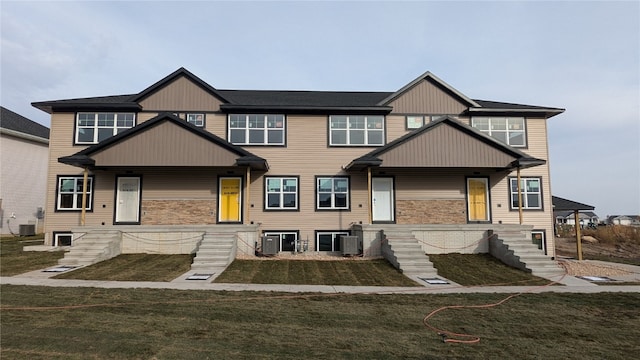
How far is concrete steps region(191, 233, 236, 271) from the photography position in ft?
41.9

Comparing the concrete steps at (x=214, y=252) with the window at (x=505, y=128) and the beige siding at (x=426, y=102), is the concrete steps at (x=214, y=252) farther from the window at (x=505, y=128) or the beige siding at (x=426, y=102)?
the window at (x=505, y=128)

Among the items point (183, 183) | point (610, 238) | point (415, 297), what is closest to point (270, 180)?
point (183, 183)

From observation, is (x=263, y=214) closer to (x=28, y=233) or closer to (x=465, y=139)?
(x=465, y=139)

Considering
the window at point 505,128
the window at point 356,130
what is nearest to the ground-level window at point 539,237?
the window at point 505,128

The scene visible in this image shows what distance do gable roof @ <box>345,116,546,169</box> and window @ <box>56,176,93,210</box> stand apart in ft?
41.4

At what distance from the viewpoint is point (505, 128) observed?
19.3 m

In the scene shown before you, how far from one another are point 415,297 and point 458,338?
2919 millimetres

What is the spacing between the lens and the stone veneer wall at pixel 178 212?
17.3 meters

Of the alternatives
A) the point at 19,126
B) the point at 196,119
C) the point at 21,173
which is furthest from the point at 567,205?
the point at 19,126

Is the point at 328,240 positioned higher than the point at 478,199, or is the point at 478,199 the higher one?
the point at 478,199

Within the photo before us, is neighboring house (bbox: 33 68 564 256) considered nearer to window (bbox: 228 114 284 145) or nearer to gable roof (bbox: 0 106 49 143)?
window (bbox: 228 114 284 145)

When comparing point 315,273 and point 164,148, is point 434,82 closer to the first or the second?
point 315,273

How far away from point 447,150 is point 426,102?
377 centimetres

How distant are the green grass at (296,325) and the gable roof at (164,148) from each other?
7.35m
